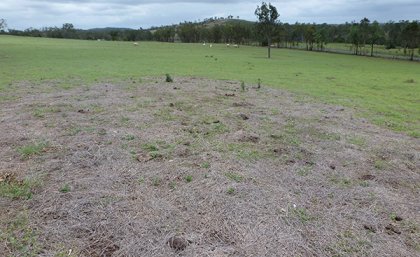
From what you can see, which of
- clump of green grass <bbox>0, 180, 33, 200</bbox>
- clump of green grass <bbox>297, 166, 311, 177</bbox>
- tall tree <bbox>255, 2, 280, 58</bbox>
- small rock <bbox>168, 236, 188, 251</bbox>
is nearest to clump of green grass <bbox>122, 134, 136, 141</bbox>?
clump of green grass <bbox>0, 180, 33, 200</bbox>

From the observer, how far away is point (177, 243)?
13.3 ft

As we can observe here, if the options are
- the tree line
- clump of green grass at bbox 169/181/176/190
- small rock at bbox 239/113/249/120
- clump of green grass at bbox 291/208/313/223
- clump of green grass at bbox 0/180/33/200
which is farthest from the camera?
the tree line

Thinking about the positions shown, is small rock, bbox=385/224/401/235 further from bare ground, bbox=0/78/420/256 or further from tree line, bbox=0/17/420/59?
tree line, bbox=0/17/420/59

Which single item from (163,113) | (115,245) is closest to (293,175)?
(115,245)

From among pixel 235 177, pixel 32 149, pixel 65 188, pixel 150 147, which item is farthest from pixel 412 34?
pixel 65 188

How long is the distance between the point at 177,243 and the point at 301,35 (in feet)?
270

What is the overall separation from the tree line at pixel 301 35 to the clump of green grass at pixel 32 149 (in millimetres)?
41145

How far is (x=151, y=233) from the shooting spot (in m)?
4.28

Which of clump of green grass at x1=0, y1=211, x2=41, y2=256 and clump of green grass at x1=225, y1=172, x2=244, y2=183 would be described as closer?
clump of green grass at x1=0, y1=211, x2=41, y2=256

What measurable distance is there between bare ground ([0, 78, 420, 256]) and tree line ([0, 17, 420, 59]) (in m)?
39.0

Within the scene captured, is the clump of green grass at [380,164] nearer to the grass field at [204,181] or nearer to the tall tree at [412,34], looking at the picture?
the grass field at [204,181]

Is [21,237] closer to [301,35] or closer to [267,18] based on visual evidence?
[267,18]

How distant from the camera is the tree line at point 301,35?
5981 centimetres

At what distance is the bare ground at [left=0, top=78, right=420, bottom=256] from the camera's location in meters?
4.16
